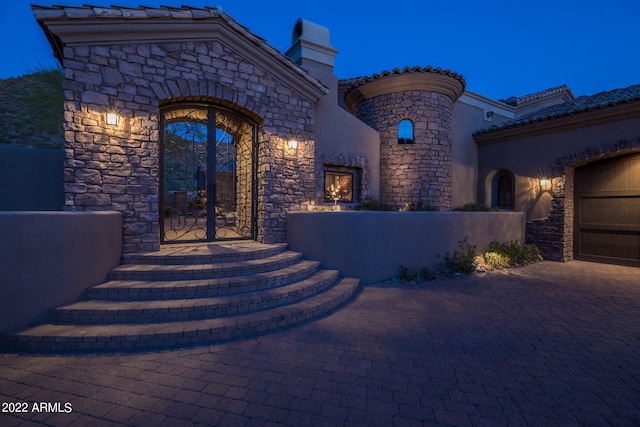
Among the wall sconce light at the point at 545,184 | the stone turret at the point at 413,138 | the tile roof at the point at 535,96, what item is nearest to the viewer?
the wall sconce light at the point at 545,184

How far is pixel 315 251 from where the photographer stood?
6.65 metres

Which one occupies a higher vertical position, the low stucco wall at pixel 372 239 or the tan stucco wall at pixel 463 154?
the tan stucco wall at pixel 463 154

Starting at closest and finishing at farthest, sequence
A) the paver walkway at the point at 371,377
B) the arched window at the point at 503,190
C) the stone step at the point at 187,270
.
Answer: the paver walkway at the point at 371,377, the stone step at the point at 187,270, the arched window at the point at 503,190

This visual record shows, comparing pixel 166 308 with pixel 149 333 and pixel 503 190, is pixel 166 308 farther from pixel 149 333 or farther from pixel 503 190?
pixel 503 190

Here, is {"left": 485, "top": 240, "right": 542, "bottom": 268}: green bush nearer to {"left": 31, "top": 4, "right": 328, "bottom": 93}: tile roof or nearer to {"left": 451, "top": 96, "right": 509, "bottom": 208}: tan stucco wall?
{"left": 451, "top": 96, "right": 509, "bottom": 208}: tan stucco wall

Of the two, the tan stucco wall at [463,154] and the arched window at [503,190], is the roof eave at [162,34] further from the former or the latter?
the arched window at [503,190]

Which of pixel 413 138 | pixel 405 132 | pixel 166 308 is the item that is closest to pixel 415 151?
pixel 413 138

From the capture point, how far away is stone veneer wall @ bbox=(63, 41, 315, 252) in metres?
5.21

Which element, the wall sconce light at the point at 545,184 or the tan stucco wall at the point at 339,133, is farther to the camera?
the wall sconce light at the point at 545,184

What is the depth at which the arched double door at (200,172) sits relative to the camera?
652 cm

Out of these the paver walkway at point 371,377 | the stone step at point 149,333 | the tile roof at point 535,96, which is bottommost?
the paver walkway at point 371,377

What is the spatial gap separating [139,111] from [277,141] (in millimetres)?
2985

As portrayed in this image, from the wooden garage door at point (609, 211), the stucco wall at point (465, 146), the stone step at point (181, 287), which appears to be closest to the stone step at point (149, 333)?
the stone step at point (181, 287)

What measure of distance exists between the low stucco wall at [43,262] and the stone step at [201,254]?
76 cm
